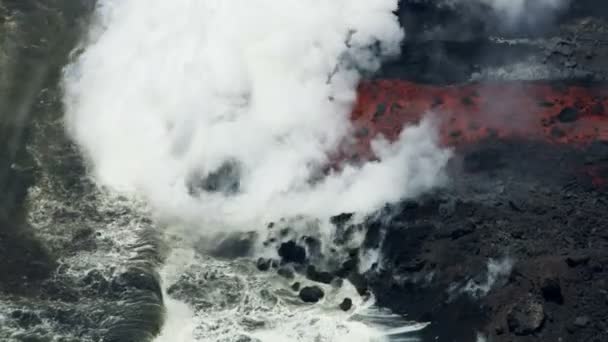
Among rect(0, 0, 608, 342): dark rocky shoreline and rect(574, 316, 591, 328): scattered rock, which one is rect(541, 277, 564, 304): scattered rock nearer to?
rect(0, 0, 608, 342): dark rocky shoreline

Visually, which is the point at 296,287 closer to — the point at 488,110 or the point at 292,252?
the point at 292,252

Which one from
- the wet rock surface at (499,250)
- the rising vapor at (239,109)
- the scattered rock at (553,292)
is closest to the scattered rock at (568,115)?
the wet rock surface at (499,250)

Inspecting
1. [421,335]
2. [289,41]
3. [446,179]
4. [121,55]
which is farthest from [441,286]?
[121,55]

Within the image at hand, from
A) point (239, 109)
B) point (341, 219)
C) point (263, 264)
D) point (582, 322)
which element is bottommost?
point (582, 322)

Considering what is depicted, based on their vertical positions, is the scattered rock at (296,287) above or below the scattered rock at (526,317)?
above

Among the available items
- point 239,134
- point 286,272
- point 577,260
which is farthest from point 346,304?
point 239,134

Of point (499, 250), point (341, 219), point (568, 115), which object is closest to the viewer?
point (499, 250)

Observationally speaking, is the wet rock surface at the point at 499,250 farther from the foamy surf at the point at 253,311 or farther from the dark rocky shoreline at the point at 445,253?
the foamy surf at the point at 253,311
